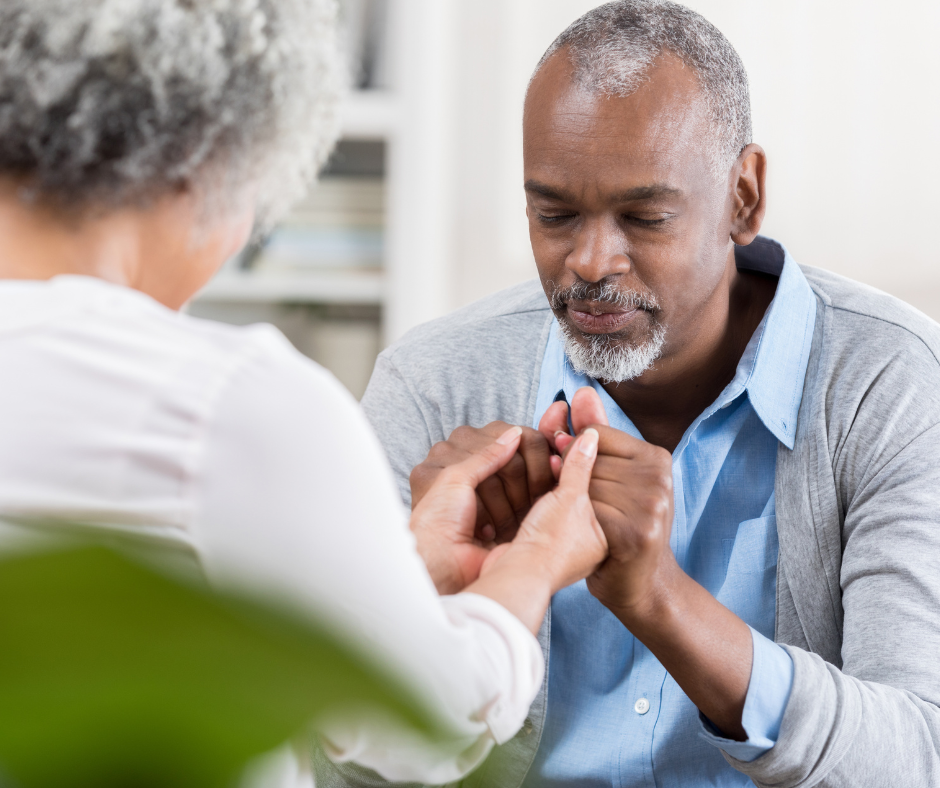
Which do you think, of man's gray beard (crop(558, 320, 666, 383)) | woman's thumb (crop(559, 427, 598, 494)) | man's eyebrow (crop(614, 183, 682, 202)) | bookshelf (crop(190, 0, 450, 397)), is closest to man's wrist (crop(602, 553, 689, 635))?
woman's thumb (crop(559, 427, 598, 494))

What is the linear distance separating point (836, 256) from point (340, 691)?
2408 millimetres

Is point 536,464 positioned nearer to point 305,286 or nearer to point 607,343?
point 607,343

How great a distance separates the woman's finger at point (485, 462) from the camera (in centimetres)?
102

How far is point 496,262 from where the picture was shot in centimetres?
251

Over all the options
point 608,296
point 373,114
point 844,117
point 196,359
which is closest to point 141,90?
point 196,359

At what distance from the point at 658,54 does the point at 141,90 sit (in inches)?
27.2

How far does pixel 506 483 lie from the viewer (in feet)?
3.49

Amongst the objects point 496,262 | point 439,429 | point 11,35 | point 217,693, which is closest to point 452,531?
point 439,429

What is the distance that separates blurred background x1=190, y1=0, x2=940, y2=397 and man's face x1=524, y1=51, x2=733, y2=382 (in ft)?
4.04

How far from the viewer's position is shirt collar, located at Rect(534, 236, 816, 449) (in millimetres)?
1161

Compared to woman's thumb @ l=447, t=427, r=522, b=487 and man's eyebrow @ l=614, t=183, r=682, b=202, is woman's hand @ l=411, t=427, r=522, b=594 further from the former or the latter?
man's eyebrow @ l=614, t=183, r=682, b=202

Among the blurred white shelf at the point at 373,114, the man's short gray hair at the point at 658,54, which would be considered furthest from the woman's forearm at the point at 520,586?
the blurred white shelf at the point at 373,114

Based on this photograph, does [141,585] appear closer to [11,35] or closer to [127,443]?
[127,443]

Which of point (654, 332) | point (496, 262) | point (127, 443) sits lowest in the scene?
point (496, 262)
